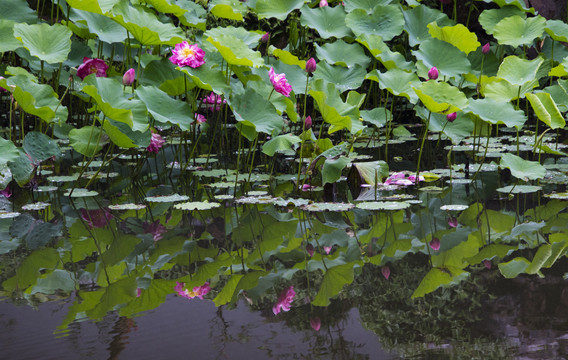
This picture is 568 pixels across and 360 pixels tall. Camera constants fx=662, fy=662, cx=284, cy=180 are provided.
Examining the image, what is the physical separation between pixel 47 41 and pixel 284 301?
1.64 meters

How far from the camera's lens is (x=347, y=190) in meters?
2.41

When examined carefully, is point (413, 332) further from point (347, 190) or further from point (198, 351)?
point (347, 190)

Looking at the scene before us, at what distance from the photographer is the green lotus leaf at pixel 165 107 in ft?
7.72

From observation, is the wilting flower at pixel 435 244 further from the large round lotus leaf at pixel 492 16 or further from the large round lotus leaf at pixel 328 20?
the large round lotus leaf at pixel 492 16

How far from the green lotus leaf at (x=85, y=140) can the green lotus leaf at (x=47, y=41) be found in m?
0.29

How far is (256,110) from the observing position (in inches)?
95.7

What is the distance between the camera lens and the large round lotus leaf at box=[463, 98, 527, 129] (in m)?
2.38

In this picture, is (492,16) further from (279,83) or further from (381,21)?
(279,83)

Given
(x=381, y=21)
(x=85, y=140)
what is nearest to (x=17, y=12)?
(x=85, y=140)

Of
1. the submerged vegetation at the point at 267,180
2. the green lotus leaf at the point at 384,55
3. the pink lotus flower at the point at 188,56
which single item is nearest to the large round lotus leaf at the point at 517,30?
the submerged vegetation at the point at 267,180

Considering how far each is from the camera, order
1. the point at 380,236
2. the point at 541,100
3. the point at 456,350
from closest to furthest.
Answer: the point at 456,350 → the point at 380,236 → the point at 541,100

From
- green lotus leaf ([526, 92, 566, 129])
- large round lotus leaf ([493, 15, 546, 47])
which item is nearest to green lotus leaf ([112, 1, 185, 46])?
green lotus leaf ([526, 92, 566, 129])

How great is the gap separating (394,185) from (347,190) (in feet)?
0.58

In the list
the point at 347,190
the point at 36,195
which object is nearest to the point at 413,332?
the point at 347,190
